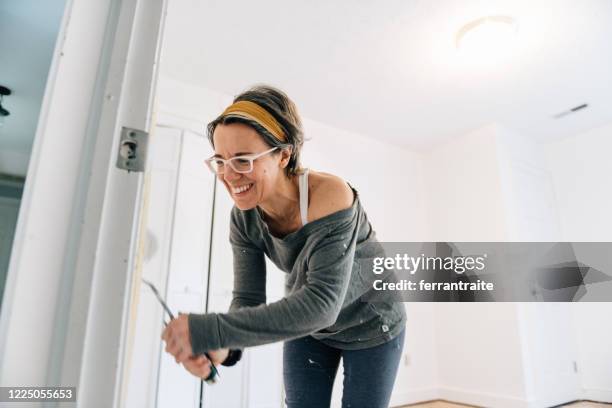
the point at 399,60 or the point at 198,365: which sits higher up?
the point at 399,60

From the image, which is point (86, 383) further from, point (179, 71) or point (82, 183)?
point (179, 71)

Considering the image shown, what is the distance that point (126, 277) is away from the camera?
1.52ft

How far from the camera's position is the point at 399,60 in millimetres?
2396

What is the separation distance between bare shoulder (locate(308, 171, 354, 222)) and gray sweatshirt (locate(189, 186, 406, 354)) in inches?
0.7

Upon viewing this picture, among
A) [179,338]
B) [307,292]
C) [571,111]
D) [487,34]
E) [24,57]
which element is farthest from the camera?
[571,111]

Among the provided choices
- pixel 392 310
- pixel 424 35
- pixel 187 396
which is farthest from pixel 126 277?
pixel 424 35

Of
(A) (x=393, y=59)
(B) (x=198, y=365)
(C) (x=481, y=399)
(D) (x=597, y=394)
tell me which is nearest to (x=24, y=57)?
(B) (x=198, y=365)

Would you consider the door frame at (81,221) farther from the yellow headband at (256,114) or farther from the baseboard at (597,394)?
the baseboard at (597,394)

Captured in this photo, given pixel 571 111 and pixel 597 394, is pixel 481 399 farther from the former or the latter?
pixel 571 111

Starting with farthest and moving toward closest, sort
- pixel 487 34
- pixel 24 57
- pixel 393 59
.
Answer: pixel 393 59 < pixel 487 34 < pixel 24 57

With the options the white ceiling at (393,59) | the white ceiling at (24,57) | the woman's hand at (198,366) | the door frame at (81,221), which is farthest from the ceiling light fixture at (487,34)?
the woman's hand at (198,366)
